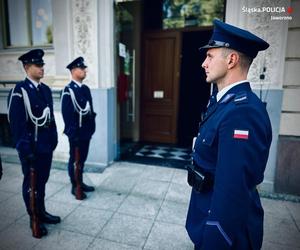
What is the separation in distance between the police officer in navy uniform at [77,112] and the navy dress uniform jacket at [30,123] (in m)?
0.40

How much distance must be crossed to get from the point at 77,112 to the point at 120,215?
151 centimetres

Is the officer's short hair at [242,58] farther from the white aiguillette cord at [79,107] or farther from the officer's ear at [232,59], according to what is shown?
the white aiguillette cord at [79,107]

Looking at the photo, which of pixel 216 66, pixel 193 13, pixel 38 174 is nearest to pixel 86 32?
pixel 38 174

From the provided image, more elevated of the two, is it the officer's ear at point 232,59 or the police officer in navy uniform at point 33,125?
the officer's ear at point 232,59

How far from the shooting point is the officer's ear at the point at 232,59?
1.26m

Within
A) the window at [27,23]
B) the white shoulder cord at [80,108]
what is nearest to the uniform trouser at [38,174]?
the white shoulder cord at [80,108]

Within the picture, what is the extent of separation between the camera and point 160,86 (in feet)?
20.5

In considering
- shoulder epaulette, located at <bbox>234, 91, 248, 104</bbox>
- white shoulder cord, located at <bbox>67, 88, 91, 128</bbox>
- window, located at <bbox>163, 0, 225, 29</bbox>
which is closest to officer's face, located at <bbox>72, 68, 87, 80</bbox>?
white shoulder cord, located at <bbox>67, 88, 91, 128</bbox>

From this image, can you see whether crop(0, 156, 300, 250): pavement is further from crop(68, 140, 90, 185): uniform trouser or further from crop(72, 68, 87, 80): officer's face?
crop(72, 68, 87, 80): officer's face

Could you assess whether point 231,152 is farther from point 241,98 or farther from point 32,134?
point 32,134

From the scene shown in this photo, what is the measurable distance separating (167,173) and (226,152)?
3.38 metres

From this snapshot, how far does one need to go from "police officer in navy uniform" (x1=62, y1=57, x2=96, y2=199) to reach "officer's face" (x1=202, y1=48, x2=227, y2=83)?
2.38 metres

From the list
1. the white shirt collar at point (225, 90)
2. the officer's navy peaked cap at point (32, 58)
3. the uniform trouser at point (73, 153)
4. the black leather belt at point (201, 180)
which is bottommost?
the uniform trouser at point (73, 153)

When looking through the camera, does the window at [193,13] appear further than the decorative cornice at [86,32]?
Yes
